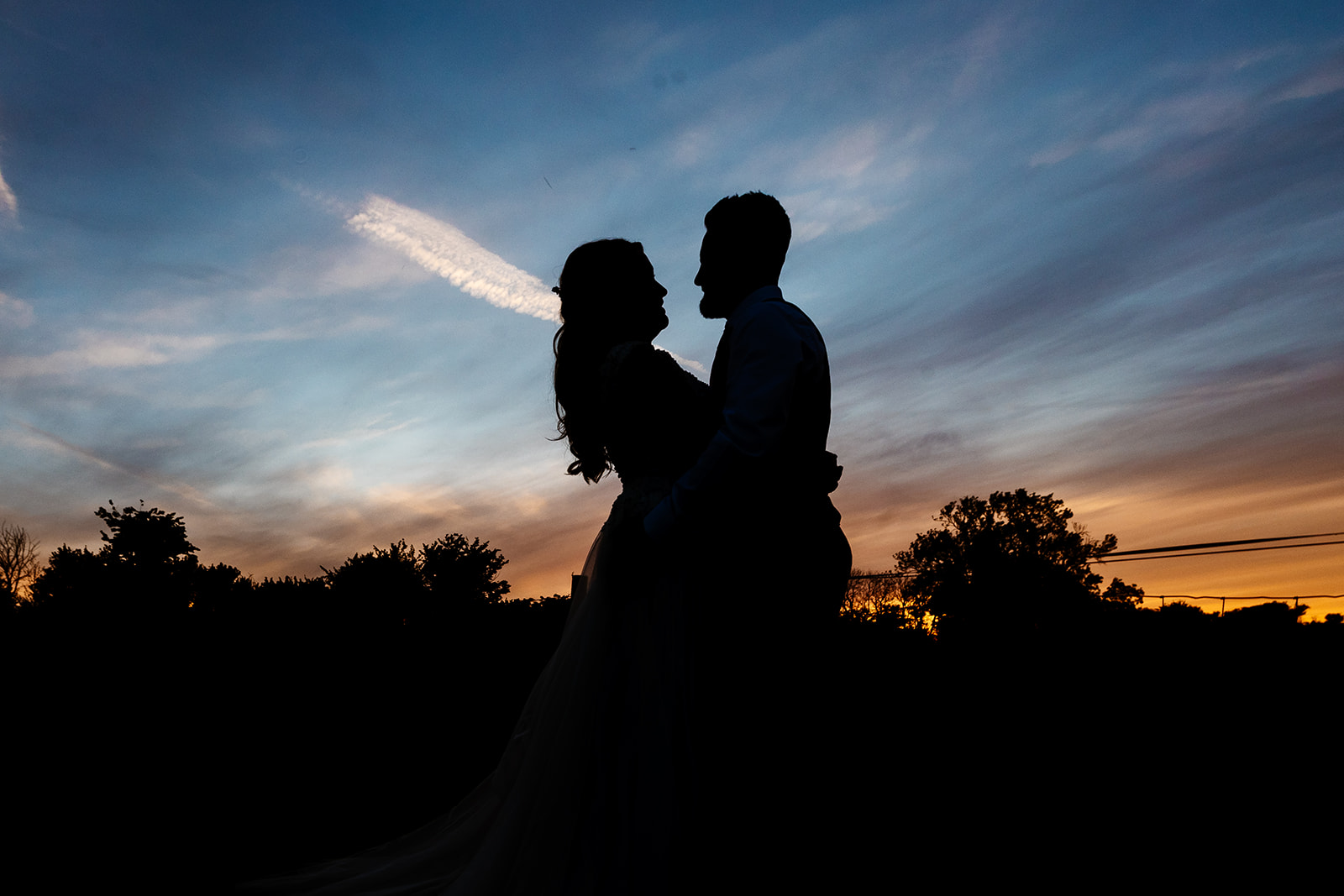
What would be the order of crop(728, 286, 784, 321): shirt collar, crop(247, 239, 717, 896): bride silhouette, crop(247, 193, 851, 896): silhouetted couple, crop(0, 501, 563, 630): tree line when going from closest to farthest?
crop(247, 193, 851, 896): silhouetted couple, crop(728, 286, 784, 321): shirt collar, crop(247, 239, 717, 896): bride silhouette, crop(0, 501, 563, 630): tree line

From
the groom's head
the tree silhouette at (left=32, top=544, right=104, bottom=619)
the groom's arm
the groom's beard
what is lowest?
the groom's arm

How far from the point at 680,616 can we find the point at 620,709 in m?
0.49

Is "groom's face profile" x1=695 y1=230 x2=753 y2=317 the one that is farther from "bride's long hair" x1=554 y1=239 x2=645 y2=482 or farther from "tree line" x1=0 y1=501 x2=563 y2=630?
"tree line" x1=0 y1=501 x2=563 y2=630

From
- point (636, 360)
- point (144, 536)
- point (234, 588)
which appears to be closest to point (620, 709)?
point (636, 360)

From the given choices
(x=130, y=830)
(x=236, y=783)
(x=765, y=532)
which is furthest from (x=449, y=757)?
(x=765, y=532)

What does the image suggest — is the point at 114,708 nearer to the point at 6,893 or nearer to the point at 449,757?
the point at 449,757

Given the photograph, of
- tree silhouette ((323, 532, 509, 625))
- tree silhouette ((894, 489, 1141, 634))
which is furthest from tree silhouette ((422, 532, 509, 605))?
tree silhouette ((894, 489, 1141, 634))

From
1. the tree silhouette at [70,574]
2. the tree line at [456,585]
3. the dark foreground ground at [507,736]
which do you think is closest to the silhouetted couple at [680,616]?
the dark foreground ground at [507,736]

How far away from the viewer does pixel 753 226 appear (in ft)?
9.18

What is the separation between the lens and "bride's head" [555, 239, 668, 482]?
339 centimetres

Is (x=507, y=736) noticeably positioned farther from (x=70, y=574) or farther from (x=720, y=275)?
(x=70, y=574)

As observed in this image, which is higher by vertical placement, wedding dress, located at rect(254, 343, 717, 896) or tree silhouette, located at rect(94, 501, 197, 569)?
tree silhouette, located at rect(94, 501, 197, 569)

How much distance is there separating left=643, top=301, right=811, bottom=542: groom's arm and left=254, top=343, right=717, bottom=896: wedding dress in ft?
1.19

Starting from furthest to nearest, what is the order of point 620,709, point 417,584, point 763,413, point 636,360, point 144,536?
point 144,536, point 417,584, point 620,709, point 636,360, point 763,413
